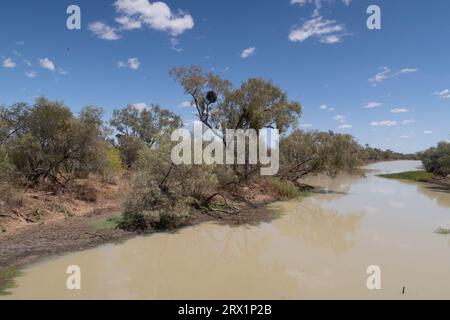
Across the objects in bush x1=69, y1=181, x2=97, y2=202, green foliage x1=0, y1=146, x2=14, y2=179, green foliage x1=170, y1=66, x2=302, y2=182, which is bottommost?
bush x1=69, y1=181, x2=97, y2=202

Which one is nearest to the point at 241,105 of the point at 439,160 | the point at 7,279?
the point at 7,279

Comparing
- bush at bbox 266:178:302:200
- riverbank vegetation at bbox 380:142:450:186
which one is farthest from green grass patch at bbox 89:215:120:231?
riverbank vegetation at bbox 380:142:450:186

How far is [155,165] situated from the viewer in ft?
43.2

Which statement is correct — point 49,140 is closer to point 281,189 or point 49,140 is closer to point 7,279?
point 7,279

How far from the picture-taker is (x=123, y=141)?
33219 millimetres

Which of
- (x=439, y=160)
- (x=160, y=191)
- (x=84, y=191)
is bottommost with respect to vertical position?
(x=84, y=191)

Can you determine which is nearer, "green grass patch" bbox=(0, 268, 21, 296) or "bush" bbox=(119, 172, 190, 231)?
"green grass patch" bbox=(0, 268, 21, 296)

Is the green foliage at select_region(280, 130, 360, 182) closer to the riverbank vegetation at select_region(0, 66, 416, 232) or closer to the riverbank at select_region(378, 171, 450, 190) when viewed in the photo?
the riverbank vegetation at select_region(0, 66, 416, 232)

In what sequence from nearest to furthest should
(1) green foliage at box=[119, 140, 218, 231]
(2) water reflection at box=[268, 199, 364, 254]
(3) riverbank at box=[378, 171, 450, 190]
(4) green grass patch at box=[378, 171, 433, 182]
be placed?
1. (2) water reflection at box=[268, 199, 364, 254]
2. (1) green foliage at box=[119, 140, 218, 231]
3. (3) riverbank at box=[378, 171, 450, 190]
4. (4) green grass patch at box=[378, 171, 433, 182]

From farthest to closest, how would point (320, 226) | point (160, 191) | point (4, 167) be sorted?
point (320, 226)
point (160, 191)
point (4, 167)

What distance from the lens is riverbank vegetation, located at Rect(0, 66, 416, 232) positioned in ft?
41.9

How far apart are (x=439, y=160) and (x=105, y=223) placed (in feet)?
120

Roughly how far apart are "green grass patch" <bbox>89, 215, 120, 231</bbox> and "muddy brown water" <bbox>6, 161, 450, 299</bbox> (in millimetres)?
1477

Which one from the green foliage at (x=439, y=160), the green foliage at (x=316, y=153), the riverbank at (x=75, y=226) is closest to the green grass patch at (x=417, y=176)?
the green foliage at (x=439, y=160)
